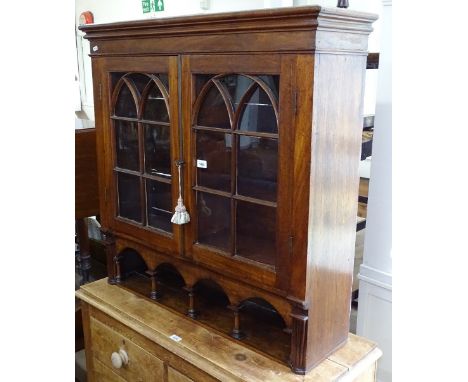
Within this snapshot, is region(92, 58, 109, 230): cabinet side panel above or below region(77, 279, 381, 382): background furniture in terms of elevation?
above

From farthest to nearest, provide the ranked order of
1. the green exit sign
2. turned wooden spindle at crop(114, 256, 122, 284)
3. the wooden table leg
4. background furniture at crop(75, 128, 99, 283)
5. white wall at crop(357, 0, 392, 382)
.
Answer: the green exit sign, the wooden table leg, background furniture at crop(75, 128, 99, 283), turned wooden spindle at crop(114, 256, 122, 284), white wall at crop(357, 0, 392, 382)

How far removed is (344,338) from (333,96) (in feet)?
2.20

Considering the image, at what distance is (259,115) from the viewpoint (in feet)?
3.59

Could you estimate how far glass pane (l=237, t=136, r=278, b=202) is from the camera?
3.59ft

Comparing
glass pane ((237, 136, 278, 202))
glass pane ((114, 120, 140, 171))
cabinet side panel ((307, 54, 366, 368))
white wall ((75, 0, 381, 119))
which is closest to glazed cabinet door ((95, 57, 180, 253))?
glass pane ((114, 120, 140, 171))

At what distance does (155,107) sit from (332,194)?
587 mm

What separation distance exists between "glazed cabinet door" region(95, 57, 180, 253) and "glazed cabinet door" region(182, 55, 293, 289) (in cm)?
7

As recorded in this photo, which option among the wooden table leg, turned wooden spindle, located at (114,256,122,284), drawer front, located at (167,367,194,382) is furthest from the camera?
the wooden table leg

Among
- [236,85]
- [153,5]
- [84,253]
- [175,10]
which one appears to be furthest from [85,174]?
[153,5]

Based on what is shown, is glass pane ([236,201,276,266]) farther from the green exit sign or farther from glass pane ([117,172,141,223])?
the green exit sign

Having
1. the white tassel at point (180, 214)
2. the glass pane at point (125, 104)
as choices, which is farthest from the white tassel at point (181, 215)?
the glass pane at point (125, 104)
